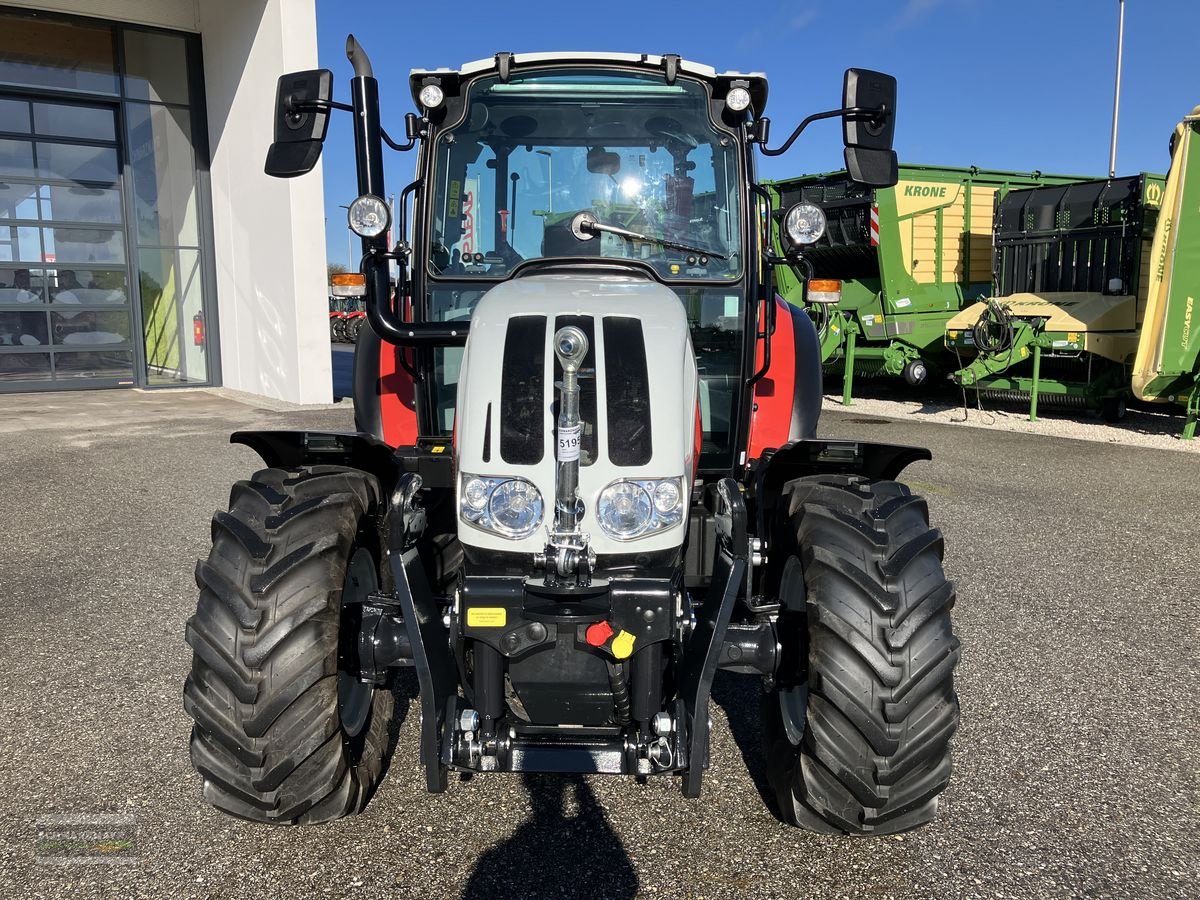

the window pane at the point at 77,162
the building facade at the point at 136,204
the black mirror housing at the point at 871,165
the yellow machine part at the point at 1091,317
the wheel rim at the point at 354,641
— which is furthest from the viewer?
the window pane at the point at 77,162

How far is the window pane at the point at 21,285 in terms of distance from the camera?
1352cm

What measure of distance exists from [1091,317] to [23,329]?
46.7ft

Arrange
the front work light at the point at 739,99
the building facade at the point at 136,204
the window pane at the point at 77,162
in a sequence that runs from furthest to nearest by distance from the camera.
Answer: the window pane at the point at 77,162 → the building facade at the point at 136,204 → the front work light at the point at 739,99

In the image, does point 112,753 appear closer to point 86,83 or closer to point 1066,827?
point 1066,827

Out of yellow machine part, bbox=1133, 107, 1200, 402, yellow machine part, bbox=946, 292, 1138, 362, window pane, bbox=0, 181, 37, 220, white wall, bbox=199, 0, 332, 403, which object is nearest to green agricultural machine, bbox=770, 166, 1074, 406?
yellow machine part, bbox=946, 292, 1138, 362

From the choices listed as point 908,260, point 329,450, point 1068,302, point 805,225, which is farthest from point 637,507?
point 908,260

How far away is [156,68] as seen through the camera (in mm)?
13703

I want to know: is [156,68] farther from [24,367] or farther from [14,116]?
[24,367]

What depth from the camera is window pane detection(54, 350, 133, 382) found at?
14.0 m

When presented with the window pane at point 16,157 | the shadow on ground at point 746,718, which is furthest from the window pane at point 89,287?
the shadow on ground at point 746,718

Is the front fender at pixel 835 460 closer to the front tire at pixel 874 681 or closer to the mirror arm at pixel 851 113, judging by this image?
the front tire at pixel 874 681

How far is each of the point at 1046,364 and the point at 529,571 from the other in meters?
10.4

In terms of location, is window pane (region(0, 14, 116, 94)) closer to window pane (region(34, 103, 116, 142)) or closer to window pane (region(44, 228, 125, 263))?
window pane (region(34, 103, 116, 142))

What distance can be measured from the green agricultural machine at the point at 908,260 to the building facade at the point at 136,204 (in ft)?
22.9
